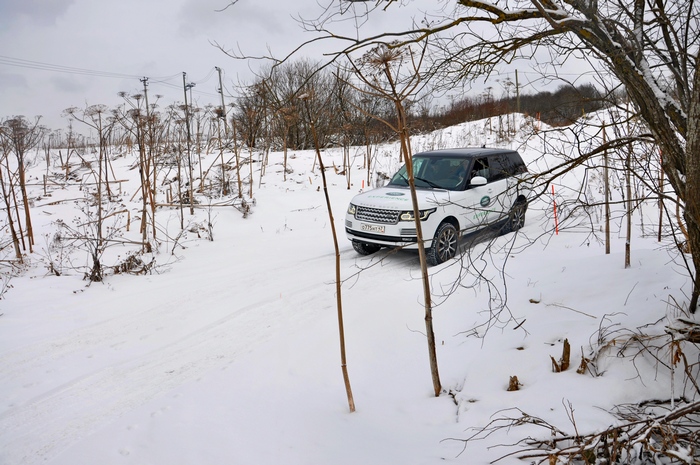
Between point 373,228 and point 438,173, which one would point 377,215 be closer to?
point 373,228

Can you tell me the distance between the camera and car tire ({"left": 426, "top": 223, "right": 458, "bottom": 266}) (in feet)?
25.3

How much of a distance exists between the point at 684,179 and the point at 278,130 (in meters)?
18.7

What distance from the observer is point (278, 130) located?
2122 centimetres

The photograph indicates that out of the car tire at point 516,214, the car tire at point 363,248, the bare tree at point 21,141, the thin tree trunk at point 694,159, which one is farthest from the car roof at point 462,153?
the bare tree at point 21,141

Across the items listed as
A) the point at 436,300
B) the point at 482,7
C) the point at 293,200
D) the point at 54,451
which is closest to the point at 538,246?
the point at 436,300

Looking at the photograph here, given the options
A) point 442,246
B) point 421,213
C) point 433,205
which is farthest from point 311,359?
point 433,205

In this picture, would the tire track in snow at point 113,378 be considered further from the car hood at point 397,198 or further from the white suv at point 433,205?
the car hood at point 397,198

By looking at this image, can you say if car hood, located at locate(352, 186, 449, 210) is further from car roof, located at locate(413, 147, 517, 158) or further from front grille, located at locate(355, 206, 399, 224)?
car roof, located at locate(413, 147, 517, 158)

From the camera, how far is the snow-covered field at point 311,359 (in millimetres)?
3730

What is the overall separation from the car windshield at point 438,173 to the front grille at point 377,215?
878mm

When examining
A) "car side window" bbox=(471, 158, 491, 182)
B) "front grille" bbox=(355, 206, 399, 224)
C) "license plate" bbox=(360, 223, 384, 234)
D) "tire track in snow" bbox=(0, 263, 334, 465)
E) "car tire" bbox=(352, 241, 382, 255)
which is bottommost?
"tire track in snow" bbox=(0, 263, 334, 465)

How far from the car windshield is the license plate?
108 centimetres

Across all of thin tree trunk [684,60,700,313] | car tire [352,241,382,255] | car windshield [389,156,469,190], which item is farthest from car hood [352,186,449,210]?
thin tree trunk [684,60,700,313]

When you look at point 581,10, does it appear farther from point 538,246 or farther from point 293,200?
point 293,200
